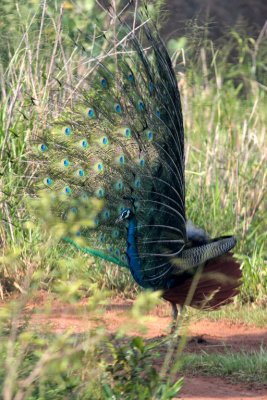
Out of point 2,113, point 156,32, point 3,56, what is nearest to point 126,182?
point 156,32

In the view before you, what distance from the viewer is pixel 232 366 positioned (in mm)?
5480

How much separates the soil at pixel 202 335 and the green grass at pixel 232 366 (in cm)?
8

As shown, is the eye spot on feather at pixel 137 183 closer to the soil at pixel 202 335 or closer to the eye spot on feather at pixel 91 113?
the eye spot on feather at pixel 91 113

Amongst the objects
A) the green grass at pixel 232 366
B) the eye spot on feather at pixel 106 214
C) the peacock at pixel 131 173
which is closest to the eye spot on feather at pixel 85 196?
the peacock at pixel 131 173

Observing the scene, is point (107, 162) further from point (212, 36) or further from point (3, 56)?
point (212, 36)

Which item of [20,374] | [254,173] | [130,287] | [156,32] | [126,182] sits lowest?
[130,287]

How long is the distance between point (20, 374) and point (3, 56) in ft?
16.0

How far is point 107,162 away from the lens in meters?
6.46

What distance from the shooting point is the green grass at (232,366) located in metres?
5.36

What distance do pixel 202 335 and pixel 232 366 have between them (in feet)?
2.68

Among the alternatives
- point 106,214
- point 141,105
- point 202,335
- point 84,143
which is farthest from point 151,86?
point 202,335

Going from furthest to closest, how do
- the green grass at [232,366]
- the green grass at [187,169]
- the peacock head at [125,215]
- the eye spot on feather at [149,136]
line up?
1. the green grass at [187,169]
2. the eye spot on feather at [149,136]
3. the peacock head at [125,215]
4. the green grass at [232,366]

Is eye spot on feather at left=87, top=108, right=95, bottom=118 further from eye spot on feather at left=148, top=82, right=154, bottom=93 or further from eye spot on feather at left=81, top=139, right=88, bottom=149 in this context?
eye spot on feather at left=148, top=82, right=154, bottom=93

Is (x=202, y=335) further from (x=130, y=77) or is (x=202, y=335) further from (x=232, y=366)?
(x=130, y=77)
